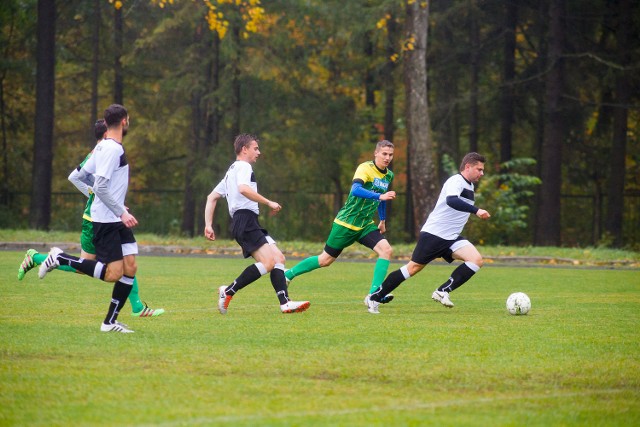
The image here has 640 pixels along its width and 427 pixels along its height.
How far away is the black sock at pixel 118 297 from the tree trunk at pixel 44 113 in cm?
2300

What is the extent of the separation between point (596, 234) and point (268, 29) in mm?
13032

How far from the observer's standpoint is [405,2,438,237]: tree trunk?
2728 cm

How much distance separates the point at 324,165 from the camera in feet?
126

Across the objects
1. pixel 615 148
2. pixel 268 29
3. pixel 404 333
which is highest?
pixel 268 29

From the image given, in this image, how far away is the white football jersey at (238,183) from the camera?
11539 millimetres

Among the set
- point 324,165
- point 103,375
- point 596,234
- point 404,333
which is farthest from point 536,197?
point 103,375

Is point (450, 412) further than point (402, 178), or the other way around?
point (402, 178)

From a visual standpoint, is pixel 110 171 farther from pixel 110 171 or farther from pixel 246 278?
pixel 246 278

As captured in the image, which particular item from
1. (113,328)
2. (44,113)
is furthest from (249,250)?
(44,113)

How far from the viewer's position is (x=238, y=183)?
11547 mm

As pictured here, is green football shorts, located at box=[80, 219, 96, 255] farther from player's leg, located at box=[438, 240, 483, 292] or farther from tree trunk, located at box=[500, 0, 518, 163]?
tree trunk, located at box=[500, 0, 518, 163]

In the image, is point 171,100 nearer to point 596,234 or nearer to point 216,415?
point 596,234

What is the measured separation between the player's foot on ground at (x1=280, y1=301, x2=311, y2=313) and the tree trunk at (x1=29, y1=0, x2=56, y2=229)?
863 inches

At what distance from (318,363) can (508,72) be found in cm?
2888
